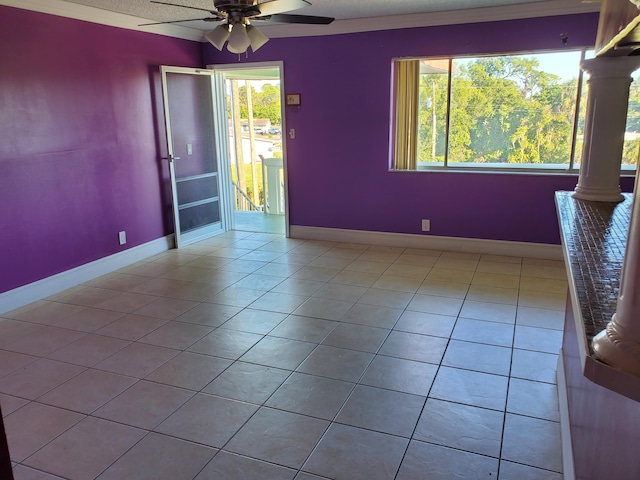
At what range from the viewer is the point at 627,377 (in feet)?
2.69

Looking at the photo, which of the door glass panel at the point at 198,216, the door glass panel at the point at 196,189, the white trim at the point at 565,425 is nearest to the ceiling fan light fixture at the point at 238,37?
the white trim at the point at 565,425

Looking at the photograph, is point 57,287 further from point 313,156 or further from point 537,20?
point 537,20

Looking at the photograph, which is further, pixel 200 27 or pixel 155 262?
pixel 200 27

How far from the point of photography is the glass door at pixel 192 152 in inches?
211

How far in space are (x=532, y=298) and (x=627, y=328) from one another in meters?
3.22

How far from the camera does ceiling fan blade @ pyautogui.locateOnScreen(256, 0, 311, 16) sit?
110 inches

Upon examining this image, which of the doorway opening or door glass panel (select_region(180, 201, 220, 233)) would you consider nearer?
door glass panel (select_region(180, 201, 220, 233))

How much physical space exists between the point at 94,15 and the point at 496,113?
393 centimetres

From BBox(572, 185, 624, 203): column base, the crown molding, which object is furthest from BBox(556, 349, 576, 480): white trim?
the crown molding

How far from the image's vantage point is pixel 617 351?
86cm

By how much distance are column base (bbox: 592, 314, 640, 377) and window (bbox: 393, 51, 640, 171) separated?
4334 mm

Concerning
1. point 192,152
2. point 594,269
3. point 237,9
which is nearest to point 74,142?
point 192,152

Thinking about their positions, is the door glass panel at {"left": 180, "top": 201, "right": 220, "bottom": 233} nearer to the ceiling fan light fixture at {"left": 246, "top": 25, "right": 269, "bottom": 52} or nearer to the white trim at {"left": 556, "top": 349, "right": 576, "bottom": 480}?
the ceiling fan light fixture at {"left": 246, "top": 25, "right": 269, "bottom": 52}

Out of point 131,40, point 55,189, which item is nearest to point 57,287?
point 55,189
